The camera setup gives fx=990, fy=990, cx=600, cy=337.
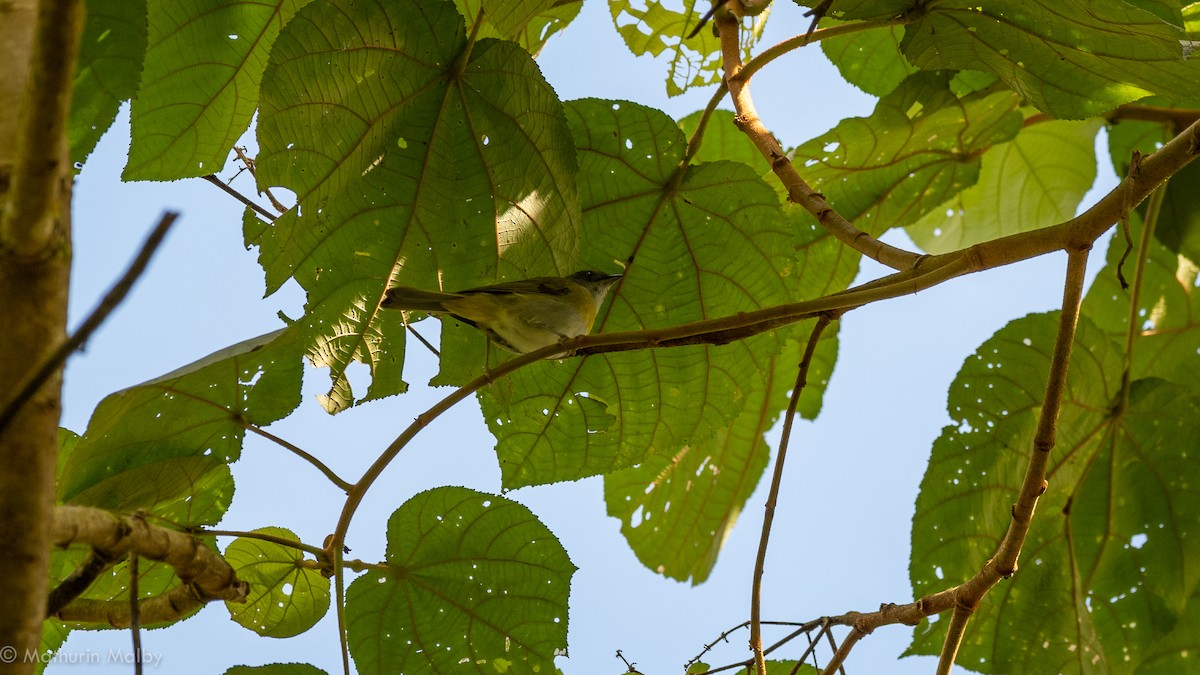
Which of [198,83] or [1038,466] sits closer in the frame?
[1038,466]

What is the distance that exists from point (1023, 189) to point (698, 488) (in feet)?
5.20

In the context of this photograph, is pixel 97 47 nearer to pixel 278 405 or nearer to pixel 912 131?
pixel 278 405

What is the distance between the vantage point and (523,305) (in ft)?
8.05

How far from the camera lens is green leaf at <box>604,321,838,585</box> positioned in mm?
3059

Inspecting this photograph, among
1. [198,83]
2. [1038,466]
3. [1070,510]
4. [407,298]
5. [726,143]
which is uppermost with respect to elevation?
[726,143]

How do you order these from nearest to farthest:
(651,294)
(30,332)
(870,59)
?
(30,332) < (651,294) < (870,59)

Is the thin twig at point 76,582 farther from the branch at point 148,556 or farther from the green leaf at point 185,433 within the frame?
the green leaf at point 185,433

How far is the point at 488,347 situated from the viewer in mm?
2270

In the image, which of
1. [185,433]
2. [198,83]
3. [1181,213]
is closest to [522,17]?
[198,83]

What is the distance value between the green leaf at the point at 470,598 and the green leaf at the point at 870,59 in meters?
1.78

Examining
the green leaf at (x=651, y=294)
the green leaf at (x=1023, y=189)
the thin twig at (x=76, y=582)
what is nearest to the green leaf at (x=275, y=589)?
the green leaf at (x=651, y=294)

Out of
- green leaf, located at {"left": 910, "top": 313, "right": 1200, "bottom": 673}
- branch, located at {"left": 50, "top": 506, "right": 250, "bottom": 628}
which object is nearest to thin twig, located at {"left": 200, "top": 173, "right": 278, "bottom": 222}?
branch, located at {"left": 50, "top": 506, "right": 250, "bottom": 628}

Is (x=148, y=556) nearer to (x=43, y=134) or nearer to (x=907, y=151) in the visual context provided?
(x=43, y=134)

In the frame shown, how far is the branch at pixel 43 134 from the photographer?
772mm
